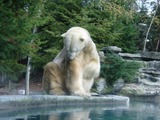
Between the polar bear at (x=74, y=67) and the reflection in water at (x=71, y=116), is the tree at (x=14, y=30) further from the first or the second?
the reflection in water at (x=71, y=116)

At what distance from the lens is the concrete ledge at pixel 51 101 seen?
4.49 m

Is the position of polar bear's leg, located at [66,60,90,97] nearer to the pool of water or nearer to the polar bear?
the polar bear

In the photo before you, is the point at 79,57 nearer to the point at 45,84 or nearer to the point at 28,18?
the point at 45,84

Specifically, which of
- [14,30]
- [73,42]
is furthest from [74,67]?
[14,30]

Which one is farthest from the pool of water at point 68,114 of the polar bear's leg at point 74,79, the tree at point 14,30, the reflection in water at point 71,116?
the tree at point 14,30

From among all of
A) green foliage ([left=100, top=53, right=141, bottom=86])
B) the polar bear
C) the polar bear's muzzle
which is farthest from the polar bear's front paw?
green foliage ([left=100, top=53, right=141, bottom=86])

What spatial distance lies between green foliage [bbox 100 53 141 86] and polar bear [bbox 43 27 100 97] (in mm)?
9786

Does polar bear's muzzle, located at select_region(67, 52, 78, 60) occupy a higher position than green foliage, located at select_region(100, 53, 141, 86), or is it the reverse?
polar bear's muzzle, located at select_region(67, 52, 78, 60)

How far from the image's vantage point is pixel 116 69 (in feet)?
53.1

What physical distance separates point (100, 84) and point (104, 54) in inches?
72.1

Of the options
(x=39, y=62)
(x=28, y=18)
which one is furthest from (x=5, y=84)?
(x=28, y=18)

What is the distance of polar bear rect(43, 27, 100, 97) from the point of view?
18.7ft

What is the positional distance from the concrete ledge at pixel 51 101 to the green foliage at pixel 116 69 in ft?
31.8

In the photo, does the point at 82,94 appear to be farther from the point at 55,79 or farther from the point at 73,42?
the point at 73,42
